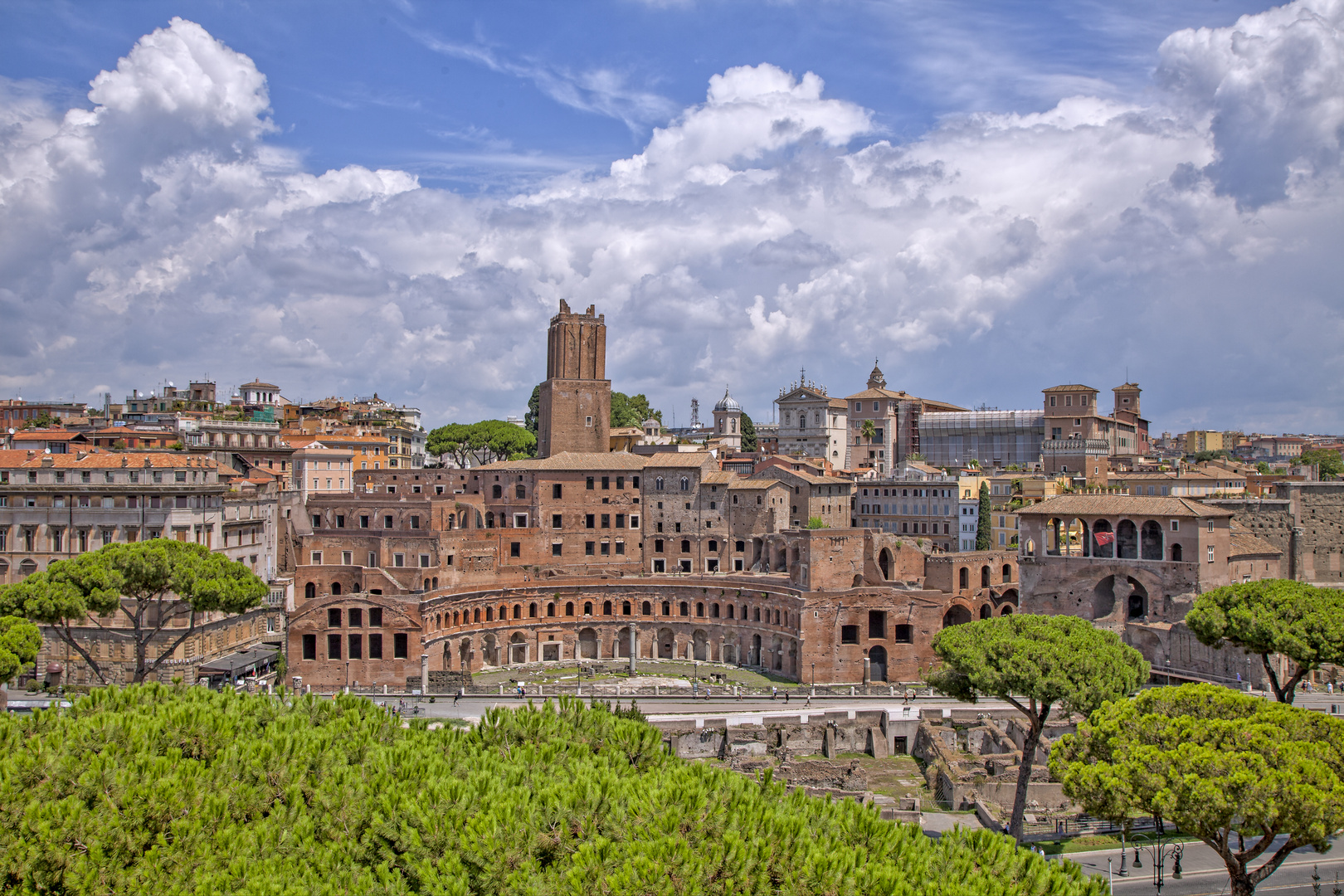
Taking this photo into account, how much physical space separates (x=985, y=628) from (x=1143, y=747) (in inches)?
645

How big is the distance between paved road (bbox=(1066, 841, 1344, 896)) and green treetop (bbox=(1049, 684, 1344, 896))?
614 cm

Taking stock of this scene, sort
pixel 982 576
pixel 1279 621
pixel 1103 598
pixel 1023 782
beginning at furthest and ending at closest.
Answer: pixel 982 576, pixel 1103 598, pixel 1279 621, pixel 1023 782

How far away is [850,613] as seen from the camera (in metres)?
69.4

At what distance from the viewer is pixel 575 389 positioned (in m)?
93.2

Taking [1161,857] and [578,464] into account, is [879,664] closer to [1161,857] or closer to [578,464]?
[578,464]

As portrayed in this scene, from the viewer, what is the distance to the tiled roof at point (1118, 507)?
217ft

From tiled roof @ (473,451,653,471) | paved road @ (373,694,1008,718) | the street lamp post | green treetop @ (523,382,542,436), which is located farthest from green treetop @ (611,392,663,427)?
the street lamp post

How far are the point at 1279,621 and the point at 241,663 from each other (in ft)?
168

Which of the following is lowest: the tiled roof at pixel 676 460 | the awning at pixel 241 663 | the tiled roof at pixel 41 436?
the awning at pixel 241 663

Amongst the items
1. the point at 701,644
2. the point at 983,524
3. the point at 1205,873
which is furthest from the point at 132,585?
the point at 983,524

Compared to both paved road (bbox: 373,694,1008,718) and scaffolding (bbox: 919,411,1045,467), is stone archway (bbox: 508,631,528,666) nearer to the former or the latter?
paved road (bbox: 373,694,1008,718)

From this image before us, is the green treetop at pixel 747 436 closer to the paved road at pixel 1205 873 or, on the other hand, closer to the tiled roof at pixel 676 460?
the tiled roof at pixel 676 460

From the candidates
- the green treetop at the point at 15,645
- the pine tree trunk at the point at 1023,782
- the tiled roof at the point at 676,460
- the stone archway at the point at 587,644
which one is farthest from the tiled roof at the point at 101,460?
the pine tree trunk at the point at 1023,782

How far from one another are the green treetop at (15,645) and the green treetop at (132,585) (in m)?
3.22
